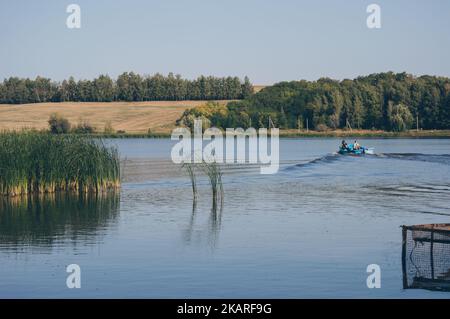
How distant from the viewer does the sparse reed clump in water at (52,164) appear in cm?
3322

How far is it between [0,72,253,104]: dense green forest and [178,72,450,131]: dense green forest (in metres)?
20.8

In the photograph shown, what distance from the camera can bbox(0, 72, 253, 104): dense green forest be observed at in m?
169

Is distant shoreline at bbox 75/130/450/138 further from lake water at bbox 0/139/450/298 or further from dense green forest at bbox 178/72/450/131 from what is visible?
lake water at bbox 0/139/450/298

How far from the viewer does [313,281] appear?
1772 cm

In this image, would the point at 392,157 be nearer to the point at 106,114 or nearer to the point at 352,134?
the point at 352,134

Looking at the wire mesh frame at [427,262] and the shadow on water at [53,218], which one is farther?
the shadow on water at [53,218]

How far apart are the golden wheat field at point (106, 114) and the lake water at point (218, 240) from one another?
4023 inches

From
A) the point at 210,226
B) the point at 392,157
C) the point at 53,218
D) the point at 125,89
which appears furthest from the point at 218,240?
the point at 125,89

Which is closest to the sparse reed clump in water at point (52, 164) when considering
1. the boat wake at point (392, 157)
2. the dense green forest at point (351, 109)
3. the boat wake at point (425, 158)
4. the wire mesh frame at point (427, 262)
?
the wire mesh frame at point (427, 262)

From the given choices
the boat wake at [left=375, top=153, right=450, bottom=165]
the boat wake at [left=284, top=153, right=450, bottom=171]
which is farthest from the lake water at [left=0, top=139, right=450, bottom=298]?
the boat wake at [left=375, top=153, right=450, bottom=165]

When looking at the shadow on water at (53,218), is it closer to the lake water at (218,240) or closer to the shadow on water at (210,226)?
the lake water at (218,240)

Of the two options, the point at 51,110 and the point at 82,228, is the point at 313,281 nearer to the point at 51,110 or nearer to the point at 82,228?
the point at 82,228

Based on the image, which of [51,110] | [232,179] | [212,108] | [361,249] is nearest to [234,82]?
[212,108]
